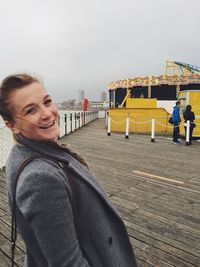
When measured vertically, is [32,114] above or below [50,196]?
above

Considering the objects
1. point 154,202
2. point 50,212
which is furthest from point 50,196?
point 154,202

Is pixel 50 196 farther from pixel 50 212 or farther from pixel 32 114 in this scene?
pixel 32 114

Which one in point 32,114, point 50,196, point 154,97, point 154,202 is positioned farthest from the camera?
point 154,97

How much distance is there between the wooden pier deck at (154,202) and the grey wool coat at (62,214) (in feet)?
6.54

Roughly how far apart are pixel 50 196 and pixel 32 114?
398mm

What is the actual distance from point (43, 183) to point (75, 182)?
0.17 metres

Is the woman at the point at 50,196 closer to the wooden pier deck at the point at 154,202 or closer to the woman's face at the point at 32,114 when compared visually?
the woman's face at the point at 32,114

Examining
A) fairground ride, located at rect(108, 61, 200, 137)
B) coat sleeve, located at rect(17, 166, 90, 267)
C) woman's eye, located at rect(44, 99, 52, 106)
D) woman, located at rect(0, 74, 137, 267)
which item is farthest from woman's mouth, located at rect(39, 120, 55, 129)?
fairground ride, located at rect(108, 61, 200, 137)

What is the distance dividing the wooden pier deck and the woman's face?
242 cm

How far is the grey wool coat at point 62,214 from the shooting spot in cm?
104

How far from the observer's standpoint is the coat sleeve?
1029 mm

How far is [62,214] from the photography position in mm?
1060

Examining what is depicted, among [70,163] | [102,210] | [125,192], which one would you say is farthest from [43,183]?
[125,192]

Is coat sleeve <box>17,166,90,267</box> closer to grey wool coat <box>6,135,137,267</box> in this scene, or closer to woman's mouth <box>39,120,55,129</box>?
grey wool coat <box>6,135,137,267</box>
